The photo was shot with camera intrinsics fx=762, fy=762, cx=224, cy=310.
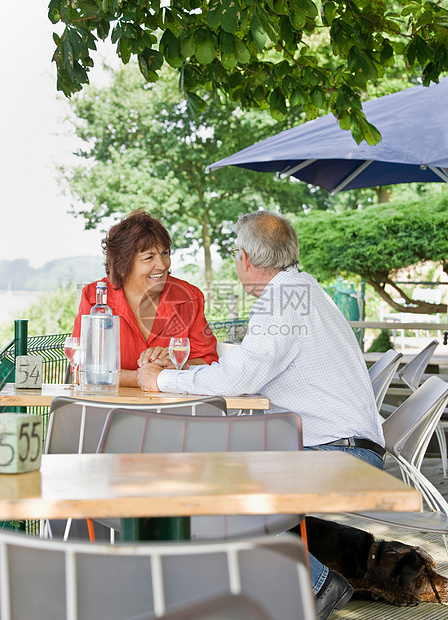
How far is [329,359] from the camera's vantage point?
2.94 m

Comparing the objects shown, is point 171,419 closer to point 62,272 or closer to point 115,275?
point 115,275

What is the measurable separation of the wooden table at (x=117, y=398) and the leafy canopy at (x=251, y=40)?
5.41 feet

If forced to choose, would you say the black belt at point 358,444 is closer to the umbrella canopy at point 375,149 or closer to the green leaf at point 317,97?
the umbrella canopy at point 375,149

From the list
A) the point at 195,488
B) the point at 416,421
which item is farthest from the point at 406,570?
the point at 195,488

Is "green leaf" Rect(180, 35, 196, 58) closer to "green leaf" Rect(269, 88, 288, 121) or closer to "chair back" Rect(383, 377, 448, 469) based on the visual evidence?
"green leaf" Rect(269, 88, 288, 121)

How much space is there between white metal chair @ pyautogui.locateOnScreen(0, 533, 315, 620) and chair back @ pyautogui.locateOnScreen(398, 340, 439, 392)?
475cm

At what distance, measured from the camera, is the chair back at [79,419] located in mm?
2344

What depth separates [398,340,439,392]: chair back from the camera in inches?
225

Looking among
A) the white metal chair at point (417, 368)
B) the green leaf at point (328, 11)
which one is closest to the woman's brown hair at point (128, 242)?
the green leaf at point (328, 11)

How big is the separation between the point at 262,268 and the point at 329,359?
495 millimetres

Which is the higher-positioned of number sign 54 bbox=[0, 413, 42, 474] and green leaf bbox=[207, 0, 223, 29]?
green leaf bbox=[207, 0, 223, 29]

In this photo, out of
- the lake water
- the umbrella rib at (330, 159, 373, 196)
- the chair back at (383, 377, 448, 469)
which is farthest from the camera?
the lake water

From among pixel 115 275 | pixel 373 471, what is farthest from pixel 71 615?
pixel 115 275

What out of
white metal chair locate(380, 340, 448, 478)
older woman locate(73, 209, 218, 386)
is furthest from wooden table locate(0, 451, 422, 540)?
white metal chair locate(380, 340, 448, 478)
